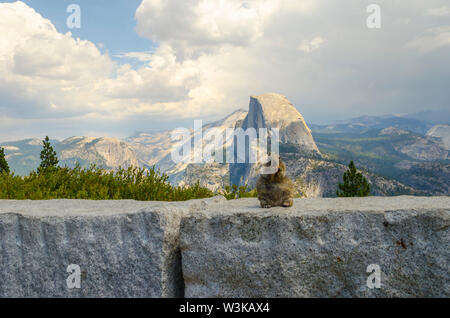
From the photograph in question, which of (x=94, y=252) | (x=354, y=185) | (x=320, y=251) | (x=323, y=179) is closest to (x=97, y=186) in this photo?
(x=94, y=252)

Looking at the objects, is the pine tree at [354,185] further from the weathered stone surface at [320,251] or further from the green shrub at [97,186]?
the weathered stone surface at [320,251]

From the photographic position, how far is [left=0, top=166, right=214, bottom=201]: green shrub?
31.6 feet

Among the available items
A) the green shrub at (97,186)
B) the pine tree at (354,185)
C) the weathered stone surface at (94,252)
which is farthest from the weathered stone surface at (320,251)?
the pine tree at (354,185)

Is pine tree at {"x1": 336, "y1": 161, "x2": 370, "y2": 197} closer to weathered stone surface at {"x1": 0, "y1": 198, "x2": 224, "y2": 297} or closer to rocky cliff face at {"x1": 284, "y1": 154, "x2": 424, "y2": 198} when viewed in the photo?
weathered stone surface at {"x1": 0, "y1": 198, "x2": 224, "y2": 297}

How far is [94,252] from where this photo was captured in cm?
518

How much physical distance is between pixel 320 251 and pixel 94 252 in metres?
3.72

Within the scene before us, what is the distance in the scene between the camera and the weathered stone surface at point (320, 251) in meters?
4.88

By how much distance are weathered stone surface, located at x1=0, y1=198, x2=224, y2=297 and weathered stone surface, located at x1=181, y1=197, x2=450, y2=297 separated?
442mm

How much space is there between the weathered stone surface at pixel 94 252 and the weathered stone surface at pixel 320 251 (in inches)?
17.4

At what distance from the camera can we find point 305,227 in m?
4.93

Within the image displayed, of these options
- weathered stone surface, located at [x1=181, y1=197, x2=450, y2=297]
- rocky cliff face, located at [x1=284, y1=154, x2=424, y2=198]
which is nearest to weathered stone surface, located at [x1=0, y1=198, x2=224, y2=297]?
weathered stone surface, located at [x1=181, y1=197, x2=450, y2=297]

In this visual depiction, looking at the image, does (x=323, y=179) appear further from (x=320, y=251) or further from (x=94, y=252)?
(x=94, y=252)
